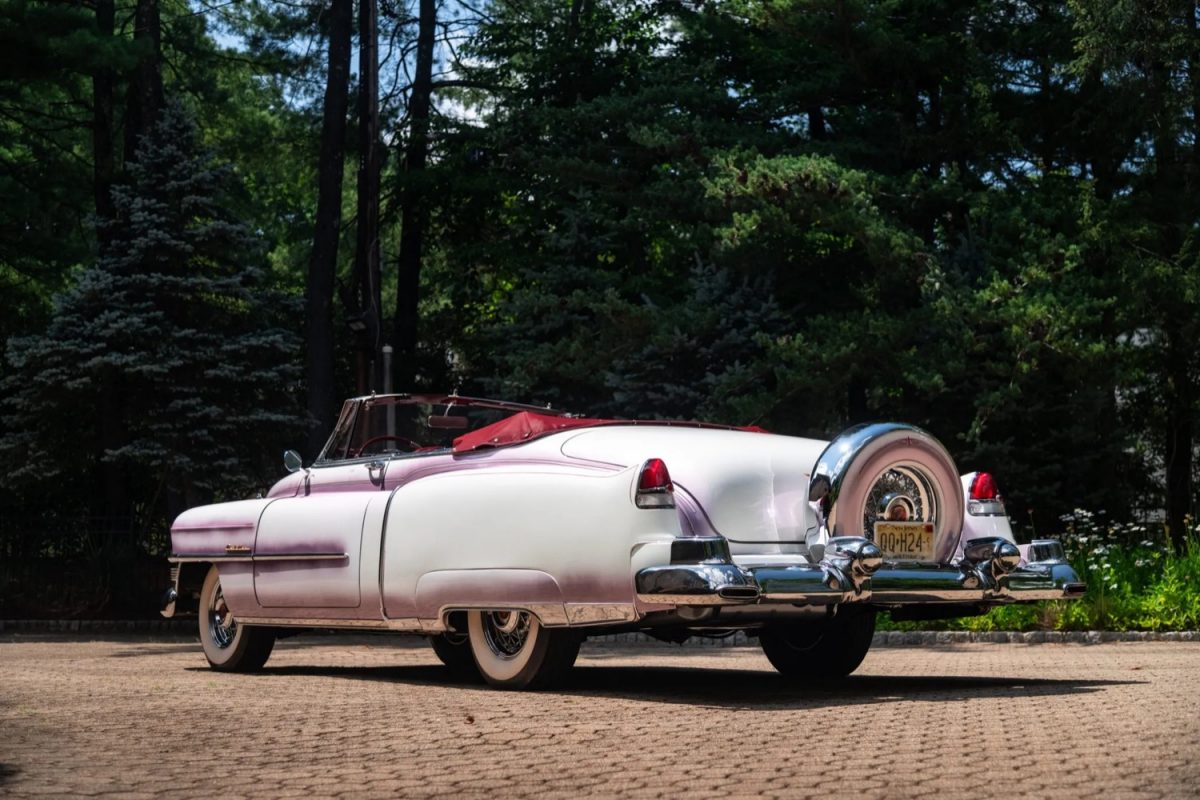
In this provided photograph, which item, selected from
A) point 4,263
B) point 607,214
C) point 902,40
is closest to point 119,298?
point 4,263

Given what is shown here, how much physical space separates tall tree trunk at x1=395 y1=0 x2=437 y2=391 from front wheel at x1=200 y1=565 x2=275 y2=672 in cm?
1867

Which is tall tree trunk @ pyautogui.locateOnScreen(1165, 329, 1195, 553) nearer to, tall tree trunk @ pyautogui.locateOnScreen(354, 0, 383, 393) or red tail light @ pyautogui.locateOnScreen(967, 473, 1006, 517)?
tall tree trunk @ pyautogui.locateOnScreen(354, 0, 383, 393)

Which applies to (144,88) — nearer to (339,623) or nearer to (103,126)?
(103,126)

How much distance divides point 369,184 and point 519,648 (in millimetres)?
17551

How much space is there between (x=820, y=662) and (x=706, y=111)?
16.8m

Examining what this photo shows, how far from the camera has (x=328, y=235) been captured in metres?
25.2

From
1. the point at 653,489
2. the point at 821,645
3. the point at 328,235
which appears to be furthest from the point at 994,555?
the point at 328,235

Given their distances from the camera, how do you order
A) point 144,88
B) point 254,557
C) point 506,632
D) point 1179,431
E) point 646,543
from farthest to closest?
point 1179,431, point 144,88, point 254,557, point 506,632, point 646,543

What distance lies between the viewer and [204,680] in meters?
10.5

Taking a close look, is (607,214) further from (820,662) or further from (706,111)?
(820,662)

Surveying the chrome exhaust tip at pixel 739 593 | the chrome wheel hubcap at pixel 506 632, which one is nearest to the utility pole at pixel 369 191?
the chrome wheel hubcap at pixel 506 632

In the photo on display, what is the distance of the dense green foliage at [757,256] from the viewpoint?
22047 mm

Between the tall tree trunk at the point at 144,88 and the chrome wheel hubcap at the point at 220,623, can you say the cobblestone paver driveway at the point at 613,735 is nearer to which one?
the chrome wheel hubcap at the point at 220,623

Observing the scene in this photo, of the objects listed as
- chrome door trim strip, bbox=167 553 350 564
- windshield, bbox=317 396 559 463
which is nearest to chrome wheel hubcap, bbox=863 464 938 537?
windshield, bbox=317 396 559 463
